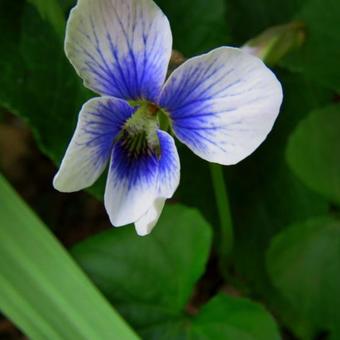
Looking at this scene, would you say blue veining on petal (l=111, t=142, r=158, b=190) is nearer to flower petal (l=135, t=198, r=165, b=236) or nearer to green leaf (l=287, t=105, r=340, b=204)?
flower petal (l=135, t=198, r=165, b=236)

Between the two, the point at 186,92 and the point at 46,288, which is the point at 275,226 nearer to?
the point at 46,288

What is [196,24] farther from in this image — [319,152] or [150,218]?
[150,218]

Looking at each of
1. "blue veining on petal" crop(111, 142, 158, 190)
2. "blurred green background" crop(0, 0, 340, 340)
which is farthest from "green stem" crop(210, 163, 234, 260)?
"blue veining on petal" crop(111, 142, 158, 190)

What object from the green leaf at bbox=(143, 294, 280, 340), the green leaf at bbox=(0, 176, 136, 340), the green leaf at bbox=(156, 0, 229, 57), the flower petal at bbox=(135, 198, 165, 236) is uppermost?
the flower petal at bbox=(135, 198, 165, 236)

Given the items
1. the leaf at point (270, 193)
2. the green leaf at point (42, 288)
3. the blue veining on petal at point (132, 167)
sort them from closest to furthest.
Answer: the blue veining on petal at point (132, 167) → the green leaf at point (42, 288) → the leaf at point (270, 193)

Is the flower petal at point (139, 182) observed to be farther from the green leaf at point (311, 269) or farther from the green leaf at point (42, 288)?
the green leaf at point (311, 269)

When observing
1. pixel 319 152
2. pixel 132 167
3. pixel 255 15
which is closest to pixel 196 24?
pixel 255 15

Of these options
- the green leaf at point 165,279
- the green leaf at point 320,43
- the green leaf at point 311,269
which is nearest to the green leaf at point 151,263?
the green leaf at point 165,279
